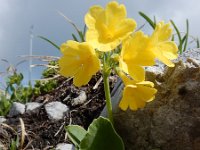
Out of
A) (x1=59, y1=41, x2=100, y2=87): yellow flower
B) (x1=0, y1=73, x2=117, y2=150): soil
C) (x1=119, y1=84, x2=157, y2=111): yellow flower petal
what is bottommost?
(x1=0, y1=73, x2=117, y2=150): soil

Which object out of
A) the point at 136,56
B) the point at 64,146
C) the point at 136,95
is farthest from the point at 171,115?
the point at 64,146

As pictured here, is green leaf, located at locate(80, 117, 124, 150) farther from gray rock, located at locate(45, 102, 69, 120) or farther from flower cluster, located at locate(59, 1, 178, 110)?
gray rock, located at locate(45, 102, 69, 120)

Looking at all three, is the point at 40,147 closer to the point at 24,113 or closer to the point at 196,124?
the point at 24,113

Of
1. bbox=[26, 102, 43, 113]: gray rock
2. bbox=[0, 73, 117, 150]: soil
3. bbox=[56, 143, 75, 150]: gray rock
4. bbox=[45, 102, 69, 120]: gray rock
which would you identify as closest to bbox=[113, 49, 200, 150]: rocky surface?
bbox=[56, 143, 75, 150]: gray rock

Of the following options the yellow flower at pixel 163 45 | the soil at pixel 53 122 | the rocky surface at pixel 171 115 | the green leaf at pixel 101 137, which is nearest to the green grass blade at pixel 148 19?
the soil at pixel 53 122

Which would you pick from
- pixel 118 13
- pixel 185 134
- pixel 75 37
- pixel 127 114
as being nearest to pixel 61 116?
pixel 75 37

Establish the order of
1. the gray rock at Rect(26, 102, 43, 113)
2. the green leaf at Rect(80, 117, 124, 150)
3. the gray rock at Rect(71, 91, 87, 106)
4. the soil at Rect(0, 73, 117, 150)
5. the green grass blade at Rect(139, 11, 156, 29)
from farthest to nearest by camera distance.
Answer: the green grass blade at Rect(139, 11, 156, 29), the gray rock at Rect(26, 102, 43, 113), the gray rock at Rect(71, 91, 87, 106), the soil at Rect(0, 73, 117, 150), the green leaf at Rect(80, 117, 124, 150)
